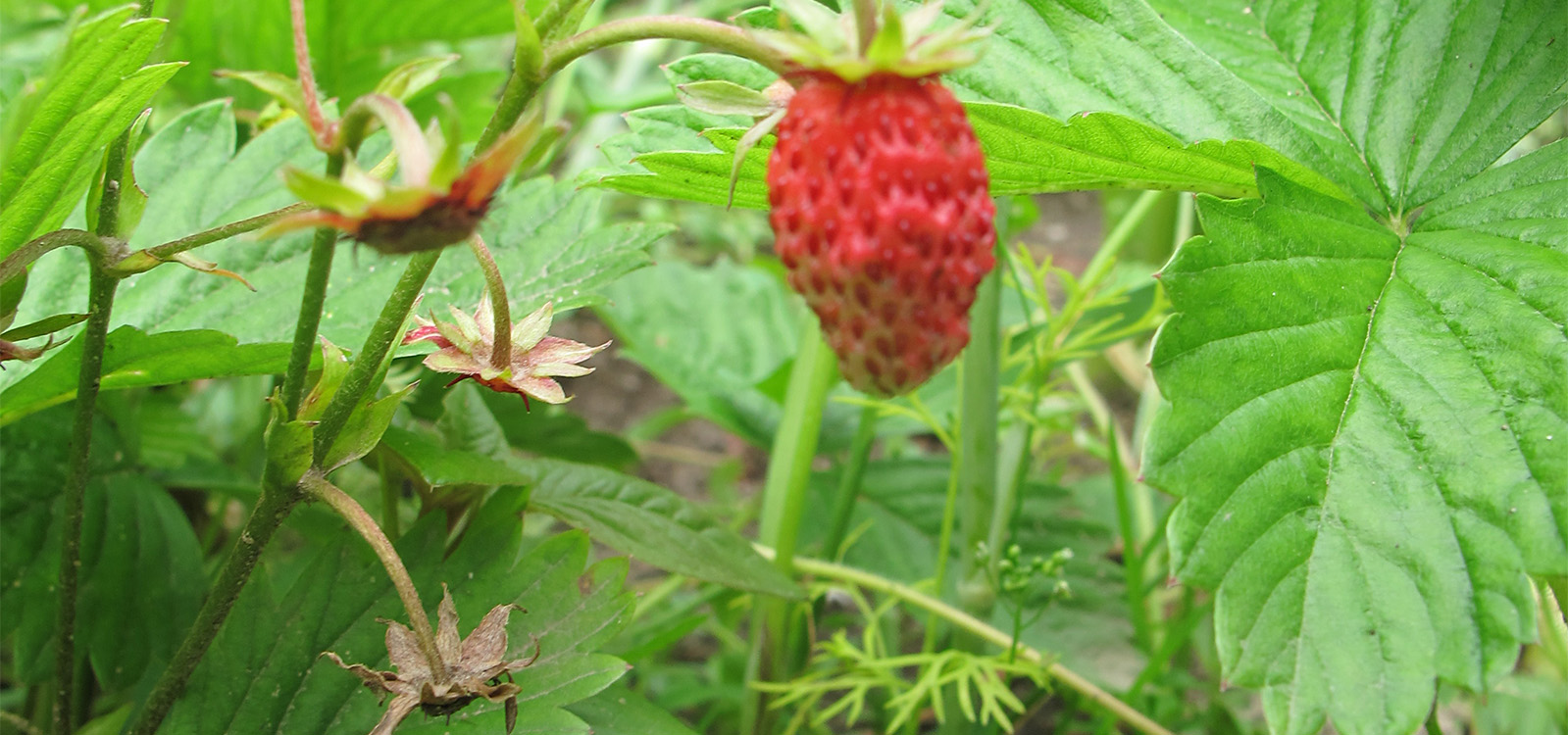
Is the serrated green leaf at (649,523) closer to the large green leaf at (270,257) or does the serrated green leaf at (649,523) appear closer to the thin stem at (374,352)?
the large green leaf at (270,257)

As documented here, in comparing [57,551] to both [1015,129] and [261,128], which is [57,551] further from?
[1015,129]

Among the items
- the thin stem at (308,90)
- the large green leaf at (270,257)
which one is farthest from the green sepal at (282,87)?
the large green leaf at (270,257)

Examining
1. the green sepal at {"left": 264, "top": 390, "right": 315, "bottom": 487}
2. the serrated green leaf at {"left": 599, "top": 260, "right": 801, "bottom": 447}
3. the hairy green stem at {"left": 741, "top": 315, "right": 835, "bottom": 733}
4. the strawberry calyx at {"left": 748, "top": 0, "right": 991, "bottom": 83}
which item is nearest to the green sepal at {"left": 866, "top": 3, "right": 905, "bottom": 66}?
the strawberry calyx at {"left": 748, "top": 0, "right": 991, "bottom": 83}

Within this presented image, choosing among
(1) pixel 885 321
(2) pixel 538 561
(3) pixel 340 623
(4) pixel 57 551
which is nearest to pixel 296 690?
(3) pixel 340 623

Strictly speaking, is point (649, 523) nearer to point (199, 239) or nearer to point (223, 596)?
point (223, 596)

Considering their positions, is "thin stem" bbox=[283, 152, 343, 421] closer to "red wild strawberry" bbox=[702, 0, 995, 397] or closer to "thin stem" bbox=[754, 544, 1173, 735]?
"red wild strawberry" bbox=[702, 0, 995, 397]
